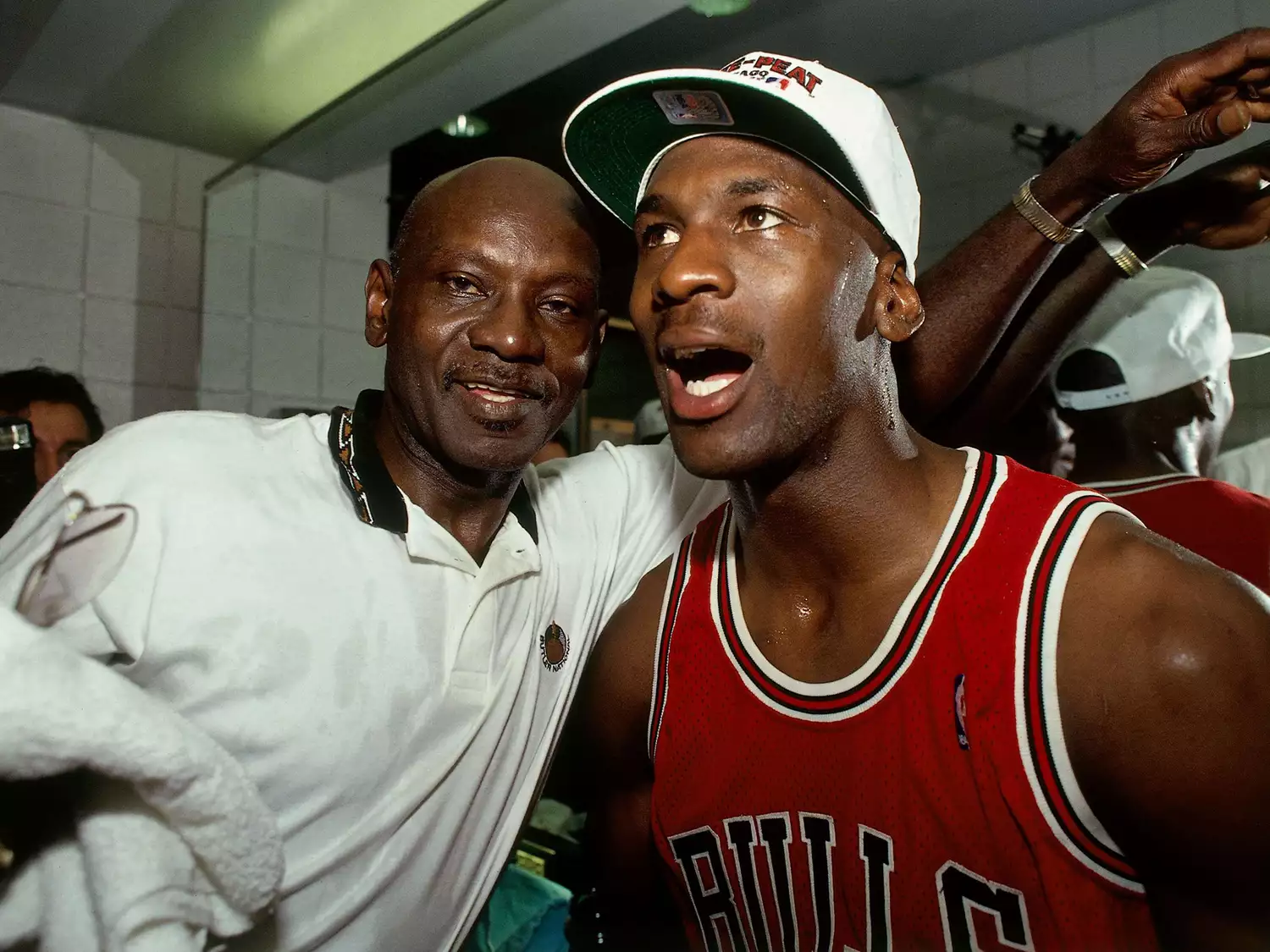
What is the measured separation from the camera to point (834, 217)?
121 centimetres

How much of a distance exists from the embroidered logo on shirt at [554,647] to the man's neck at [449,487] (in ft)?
0.51

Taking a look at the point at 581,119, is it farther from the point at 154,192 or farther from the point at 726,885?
the point at 154,192

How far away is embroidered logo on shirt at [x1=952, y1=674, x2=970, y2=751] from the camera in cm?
105

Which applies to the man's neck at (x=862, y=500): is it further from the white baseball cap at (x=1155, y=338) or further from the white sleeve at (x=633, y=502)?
the white baseball cap at (x=1155, y=338)

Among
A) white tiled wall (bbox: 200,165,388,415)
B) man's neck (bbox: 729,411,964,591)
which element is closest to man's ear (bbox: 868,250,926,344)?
man's neck (bbox: 729,411,964,591)

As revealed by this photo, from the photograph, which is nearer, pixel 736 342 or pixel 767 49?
pixel 736 342

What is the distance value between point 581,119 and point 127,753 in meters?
1.02

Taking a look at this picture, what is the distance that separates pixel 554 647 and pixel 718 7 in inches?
86.6

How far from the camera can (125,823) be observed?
2.64ft

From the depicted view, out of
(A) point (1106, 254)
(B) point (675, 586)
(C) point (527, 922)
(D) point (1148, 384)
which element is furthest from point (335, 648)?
(D) point (1148, 384)

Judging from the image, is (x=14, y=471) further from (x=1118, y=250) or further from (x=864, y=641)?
(x=1118, y=250)

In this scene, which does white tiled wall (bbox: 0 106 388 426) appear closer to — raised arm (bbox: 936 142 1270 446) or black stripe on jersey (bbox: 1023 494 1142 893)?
raised arm (bbox: 936 142 1270 446)

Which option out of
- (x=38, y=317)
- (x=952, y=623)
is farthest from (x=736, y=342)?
(x=38, y=317)

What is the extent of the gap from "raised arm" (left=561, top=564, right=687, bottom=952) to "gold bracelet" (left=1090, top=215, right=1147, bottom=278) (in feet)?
3.11
